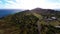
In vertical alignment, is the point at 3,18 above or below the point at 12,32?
above

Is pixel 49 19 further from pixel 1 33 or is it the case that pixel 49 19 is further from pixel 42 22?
pixel 1 33

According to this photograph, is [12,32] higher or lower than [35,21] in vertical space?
lower

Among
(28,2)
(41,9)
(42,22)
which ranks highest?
(28,2)

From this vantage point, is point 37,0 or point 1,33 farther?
point 37,0

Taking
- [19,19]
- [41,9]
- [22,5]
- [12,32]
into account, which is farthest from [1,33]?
[41,9]

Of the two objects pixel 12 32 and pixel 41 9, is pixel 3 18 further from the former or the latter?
pixel 41 9

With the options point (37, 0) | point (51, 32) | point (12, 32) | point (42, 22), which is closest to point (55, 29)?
point (51, 32)
